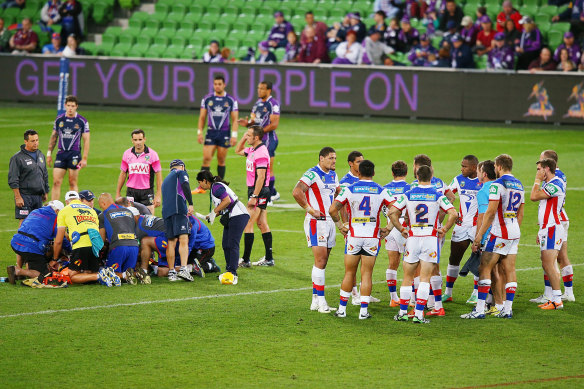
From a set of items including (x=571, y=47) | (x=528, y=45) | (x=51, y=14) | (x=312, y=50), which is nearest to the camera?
(x=571, y=47)

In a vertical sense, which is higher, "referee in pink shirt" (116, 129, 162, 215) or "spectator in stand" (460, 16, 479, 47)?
"spectator in stand" (460, 16, 479, 47)

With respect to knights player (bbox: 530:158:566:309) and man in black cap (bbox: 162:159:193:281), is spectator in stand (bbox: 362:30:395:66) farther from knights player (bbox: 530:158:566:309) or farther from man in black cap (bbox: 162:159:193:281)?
knights player (bbox: 530:158:566:309)

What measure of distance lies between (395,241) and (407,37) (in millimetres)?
22469

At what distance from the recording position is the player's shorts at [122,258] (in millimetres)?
13062

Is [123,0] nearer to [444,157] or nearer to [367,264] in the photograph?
[444,157]

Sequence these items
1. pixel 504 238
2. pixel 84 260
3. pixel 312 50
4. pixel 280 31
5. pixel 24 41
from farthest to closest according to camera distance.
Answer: pixel 24 41
pixel 280 31
pixel 312 50
pixel 84 260
pixel 504 238

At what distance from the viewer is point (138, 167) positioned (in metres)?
16.0

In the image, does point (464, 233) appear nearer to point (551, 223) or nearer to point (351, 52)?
point (551, 223)

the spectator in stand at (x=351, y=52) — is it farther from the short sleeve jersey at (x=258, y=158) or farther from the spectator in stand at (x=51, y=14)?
the short sleeve jersey at (x=258, y=158)

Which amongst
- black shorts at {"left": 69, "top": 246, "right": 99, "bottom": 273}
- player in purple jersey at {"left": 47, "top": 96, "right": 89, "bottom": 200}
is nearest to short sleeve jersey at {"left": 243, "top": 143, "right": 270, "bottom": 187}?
black shorts at {"left": 69, "top": 246, "right": 99, "bottom": 273}

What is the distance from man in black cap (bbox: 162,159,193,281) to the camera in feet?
43.8

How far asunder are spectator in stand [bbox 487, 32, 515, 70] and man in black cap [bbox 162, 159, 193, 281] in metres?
19.6

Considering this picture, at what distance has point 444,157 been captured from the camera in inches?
977

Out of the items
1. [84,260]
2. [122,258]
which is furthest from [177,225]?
[84,260]
